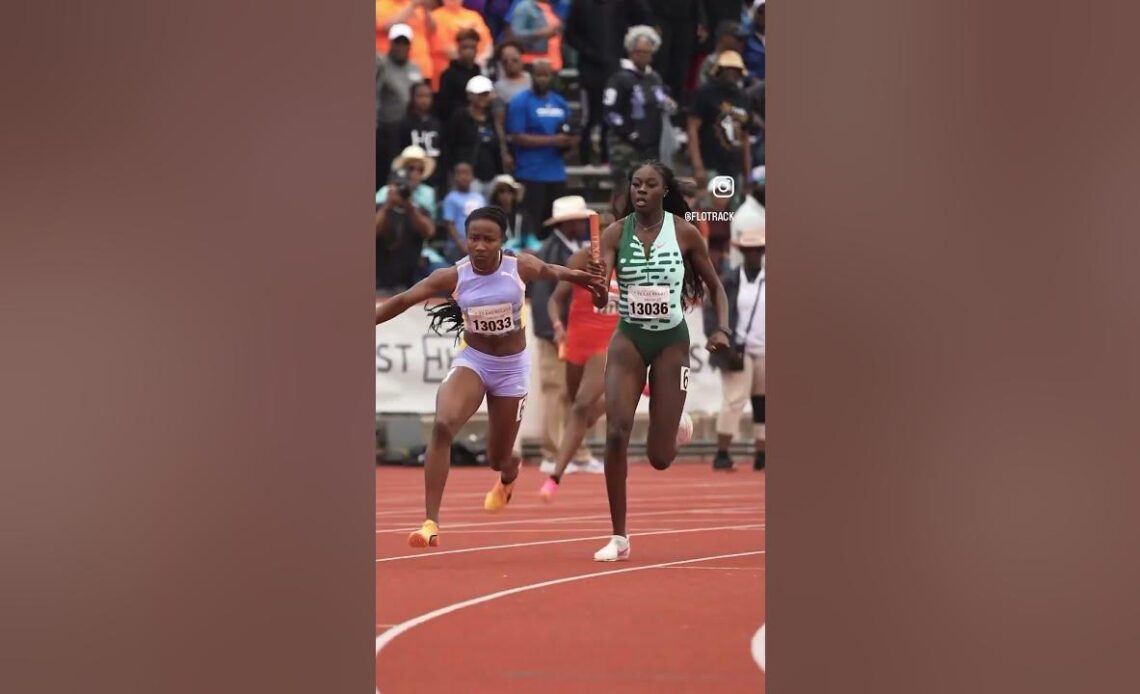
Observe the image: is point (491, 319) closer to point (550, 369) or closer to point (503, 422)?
point (503, 422)

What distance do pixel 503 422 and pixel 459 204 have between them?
13.0 feet

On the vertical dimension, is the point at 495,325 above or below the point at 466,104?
below

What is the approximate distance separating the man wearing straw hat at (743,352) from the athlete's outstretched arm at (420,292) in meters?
4.50

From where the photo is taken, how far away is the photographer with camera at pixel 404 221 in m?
12.0

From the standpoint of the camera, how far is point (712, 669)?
5.67 meters

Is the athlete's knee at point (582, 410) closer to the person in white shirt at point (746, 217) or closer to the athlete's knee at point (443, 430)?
the athlete's knee at point (443, 430)

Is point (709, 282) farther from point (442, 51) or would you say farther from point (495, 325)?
Answer: point (442, 51)

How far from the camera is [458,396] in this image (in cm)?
827

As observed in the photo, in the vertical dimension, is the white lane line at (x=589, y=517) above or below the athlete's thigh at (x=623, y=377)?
below

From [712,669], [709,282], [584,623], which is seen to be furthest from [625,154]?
[712,669]

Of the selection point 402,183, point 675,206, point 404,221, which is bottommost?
point 675,206

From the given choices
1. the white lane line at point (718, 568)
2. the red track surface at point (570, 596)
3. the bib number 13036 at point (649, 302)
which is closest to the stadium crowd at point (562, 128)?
the red track surface at point (570, 596)

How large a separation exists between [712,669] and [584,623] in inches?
40.3

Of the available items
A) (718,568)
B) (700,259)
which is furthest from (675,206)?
(718,568)
